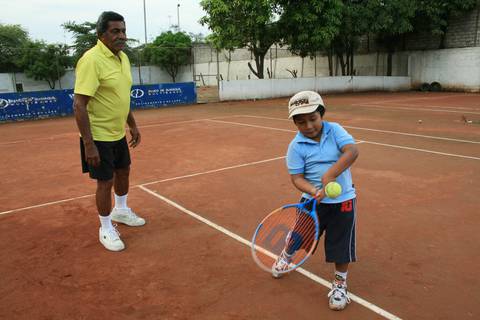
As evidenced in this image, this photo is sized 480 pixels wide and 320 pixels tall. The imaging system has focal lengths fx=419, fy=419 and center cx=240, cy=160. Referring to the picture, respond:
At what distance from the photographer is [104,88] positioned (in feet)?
12.2

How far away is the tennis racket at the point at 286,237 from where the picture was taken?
9.14 feet

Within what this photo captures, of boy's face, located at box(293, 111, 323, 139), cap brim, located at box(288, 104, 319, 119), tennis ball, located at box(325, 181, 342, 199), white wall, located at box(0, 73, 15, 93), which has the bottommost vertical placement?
tennis ball, located at box(325, 181, 342, 199)

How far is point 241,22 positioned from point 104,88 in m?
19.8

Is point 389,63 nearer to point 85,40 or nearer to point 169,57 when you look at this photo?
point 169,57

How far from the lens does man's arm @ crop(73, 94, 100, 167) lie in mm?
3525

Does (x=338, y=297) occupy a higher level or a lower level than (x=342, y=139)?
lower

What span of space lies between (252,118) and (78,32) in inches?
1180

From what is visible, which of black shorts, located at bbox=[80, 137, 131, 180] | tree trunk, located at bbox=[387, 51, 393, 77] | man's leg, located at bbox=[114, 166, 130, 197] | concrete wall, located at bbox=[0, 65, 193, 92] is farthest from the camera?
concrete wall, located at bbox=[0, 65, 193, 92]

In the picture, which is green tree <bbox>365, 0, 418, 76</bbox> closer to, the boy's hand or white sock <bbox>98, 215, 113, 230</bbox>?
white sock <bbox>98, 215, 113, 230</bbox>

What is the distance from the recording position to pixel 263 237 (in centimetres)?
356

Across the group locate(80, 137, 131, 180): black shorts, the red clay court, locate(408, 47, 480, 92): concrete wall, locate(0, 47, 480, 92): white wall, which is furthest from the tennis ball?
locate(408, 47, 480, 92): concrete wall

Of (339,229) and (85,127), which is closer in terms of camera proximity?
(339,229)

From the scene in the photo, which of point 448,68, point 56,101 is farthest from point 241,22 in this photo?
point 448,68

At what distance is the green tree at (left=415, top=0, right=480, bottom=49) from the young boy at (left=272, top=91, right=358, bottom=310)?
1023 inches
